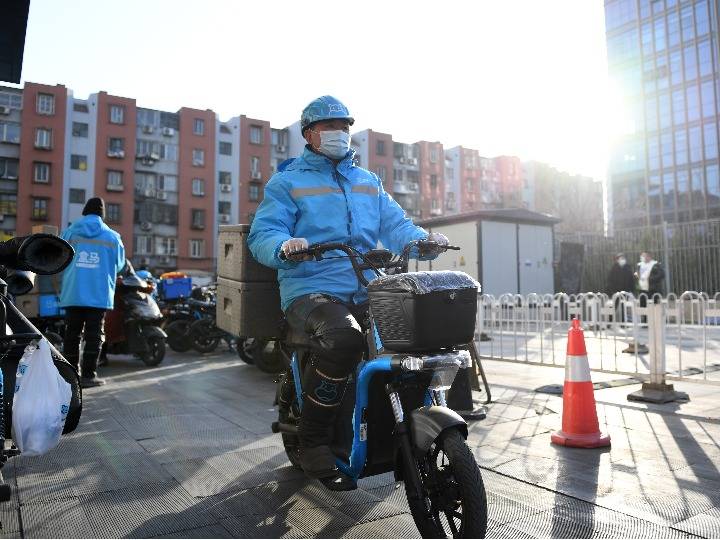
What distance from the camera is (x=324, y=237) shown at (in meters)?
2.99

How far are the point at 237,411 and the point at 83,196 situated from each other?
4656 cm

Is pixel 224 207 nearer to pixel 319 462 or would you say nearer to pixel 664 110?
pixel 664 110

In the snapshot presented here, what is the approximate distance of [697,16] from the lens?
132 ft

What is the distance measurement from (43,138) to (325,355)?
4992 cm

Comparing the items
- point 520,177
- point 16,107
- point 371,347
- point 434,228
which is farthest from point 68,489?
point 520,177

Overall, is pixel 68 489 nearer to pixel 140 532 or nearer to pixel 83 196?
pixel 140 532

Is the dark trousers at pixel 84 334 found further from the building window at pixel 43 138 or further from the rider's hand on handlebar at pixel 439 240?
the building window at pixel 43 138

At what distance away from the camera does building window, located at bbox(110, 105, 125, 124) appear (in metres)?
48.1

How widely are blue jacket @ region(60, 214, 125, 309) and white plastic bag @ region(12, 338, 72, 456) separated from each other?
12.9 ft

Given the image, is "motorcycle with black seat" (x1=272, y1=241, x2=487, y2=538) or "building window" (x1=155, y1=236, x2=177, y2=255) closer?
"motorcycle with black seat" (x1=272, y1=241, x2=487, y2=538)

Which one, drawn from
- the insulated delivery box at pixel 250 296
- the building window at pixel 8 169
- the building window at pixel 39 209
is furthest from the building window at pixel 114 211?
the insulated delivery box at pixel 250 296

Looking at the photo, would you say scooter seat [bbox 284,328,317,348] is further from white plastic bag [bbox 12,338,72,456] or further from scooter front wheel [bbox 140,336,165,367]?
scooter front wheel [bbox 140,336,165,367]

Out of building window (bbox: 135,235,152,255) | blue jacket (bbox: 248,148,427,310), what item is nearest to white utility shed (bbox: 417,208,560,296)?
blue jacket (bbox: 248,148,427,310)

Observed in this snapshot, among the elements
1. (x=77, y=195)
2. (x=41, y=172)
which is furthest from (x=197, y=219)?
(x=41, y=172)
